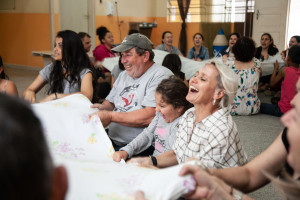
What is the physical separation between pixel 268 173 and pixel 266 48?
5480 millimetres

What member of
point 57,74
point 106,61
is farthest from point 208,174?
point 106,61

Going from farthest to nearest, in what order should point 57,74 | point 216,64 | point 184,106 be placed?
point 57,74 < point 184,106 < point 216,64

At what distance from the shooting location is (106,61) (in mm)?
5227

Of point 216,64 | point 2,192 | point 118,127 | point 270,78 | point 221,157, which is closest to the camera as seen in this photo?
point 2,192

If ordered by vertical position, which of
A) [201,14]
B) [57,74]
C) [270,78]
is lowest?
[270,78]

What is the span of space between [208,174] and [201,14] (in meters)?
8.89

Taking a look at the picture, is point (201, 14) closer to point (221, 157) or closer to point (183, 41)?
point (183, 41)

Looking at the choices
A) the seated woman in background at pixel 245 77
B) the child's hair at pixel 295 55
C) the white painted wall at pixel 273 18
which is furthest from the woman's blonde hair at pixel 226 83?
the white painted wall at pixel 273 18

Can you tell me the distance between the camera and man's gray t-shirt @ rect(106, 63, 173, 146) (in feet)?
7.41

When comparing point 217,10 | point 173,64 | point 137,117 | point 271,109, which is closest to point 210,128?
point 137,117

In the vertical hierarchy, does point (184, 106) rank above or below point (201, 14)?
below

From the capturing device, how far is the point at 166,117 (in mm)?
2008

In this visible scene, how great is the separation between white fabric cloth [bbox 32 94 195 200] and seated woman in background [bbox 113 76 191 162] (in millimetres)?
253

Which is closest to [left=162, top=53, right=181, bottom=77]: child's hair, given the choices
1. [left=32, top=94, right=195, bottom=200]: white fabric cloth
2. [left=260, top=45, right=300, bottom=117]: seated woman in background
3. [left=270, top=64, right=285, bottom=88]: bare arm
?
[left=260, top=45, right=300, bottom=117]: seated woman in background
